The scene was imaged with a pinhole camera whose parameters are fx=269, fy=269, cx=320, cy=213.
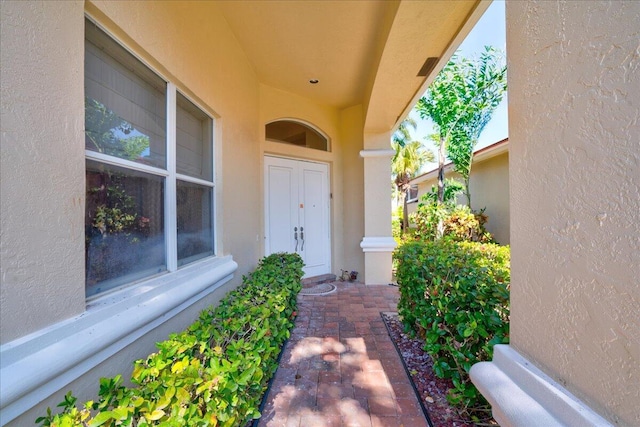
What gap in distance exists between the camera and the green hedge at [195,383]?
0.96m

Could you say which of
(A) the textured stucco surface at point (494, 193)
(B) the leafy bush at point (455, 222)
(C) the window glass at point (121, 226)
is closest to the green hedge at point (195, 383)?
(C) the window glass at point (121, 226)

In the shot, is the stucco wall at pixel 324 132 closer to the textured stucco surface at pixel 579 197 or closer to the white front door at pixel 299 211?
the white front door at pixel 299 211

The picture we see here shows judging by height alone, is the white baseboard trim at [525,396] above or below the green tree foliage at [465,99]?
below

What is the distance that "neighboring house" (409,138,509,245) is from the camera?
298 inches

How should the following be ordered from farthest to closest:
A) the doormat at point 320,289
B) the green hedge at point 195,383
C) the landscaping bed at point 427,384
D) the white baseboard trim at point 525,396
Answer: the doormat at point 320,289 → the landscaping bed at point 427,384 → the green hedge at point 195,383 → the white baseboard trim at point 525,396

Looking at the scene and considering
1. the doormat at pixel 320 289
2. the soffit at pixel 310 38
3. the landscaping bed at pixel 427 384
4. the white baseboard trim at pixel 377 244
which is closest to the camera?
the landscaping bed at pixel 427 384

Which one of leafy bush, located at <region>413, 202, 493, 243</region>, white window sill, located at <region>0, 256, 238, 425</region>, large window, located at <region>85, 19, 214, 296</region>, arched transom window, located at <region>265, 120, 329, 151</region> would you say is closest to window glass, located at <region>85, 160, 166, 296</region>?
large window, located at <region>85, 19, 214, 296</region>

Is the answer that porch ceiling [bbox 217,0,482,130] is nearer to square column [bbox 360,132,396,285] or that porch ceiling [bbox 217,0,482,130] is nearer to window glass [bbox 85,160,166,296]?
square column [bbox 360,132,396,285]

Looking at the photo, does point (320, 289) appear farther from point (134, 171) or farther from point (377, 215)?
point (134, 171)

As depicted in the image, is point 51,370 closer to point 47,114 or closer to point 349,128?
point 47,114

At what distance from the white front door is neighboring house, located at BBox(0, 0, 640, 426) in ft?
4.91

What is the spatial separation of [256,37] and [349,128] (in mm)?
2863

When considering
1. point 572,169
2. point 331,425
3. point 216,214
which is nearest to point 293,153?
point 216,214

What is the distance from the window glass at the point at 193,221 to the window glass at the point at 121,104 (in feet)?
1.41
